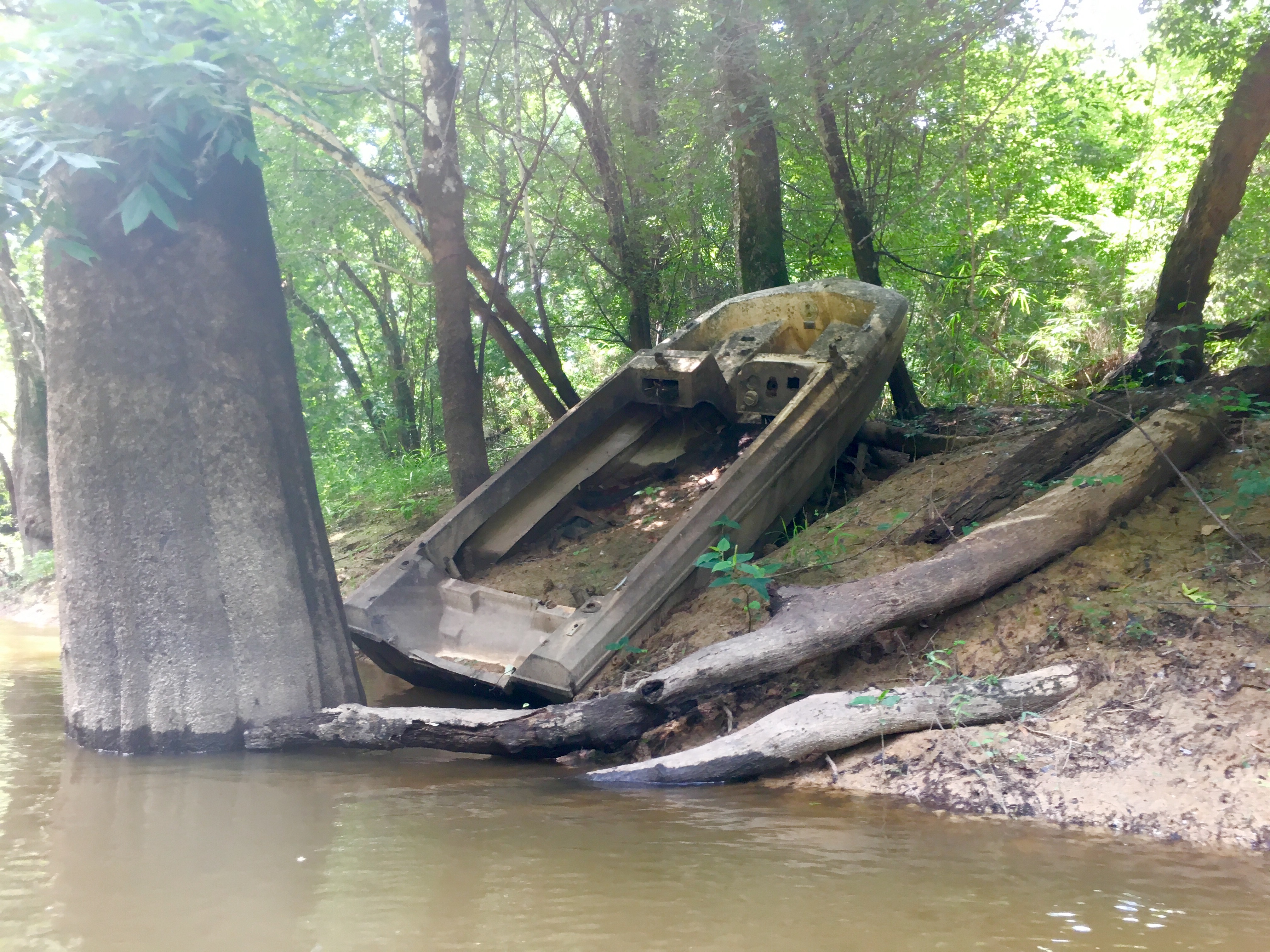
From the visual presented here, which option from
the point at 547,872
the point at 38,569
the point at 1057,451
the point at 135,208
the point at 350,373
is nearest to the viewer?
the point at 547,872

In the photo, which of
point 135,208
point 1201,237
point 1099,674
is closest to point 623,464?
point 1099,674

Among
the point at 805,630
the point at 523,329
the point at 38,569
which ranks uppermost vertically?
the point at 523,329

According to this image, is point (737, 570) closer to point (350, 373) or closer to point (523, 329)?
point (523, 329)

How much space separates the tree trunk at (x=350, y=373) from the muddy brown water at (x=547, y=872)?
12396mm

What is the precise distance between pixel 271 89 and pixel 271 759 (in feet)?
10.4

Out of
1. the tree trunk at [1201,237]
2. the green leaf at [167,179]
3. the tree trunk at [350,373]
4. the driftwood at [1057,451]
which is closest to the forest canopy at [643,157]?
the green leaf at [167,179]

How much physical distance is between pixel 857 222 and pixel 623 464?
4.08m

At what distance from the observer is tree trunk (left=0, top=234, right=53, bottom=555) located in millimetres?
11359

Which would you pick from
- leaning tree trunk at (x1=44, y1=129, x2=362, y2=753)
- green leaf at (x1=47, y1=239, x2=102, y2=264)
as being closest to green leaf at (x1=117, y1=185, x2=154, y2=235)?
green leaf at (x1=47, y1=239, x2=102, y2=264)

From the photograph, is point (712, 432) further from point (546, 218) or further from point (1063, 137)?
point (1063, 137)

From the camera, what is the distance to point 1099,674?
4.48m

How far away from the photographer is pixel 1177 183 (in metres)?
12.2

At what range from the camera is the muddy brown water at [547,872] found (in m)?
2.59

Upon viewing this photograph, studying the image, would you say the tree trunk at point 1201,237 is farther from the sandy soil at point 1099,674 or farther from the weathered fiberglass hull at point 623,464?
the weathered fiberglass hull at point 623,464
